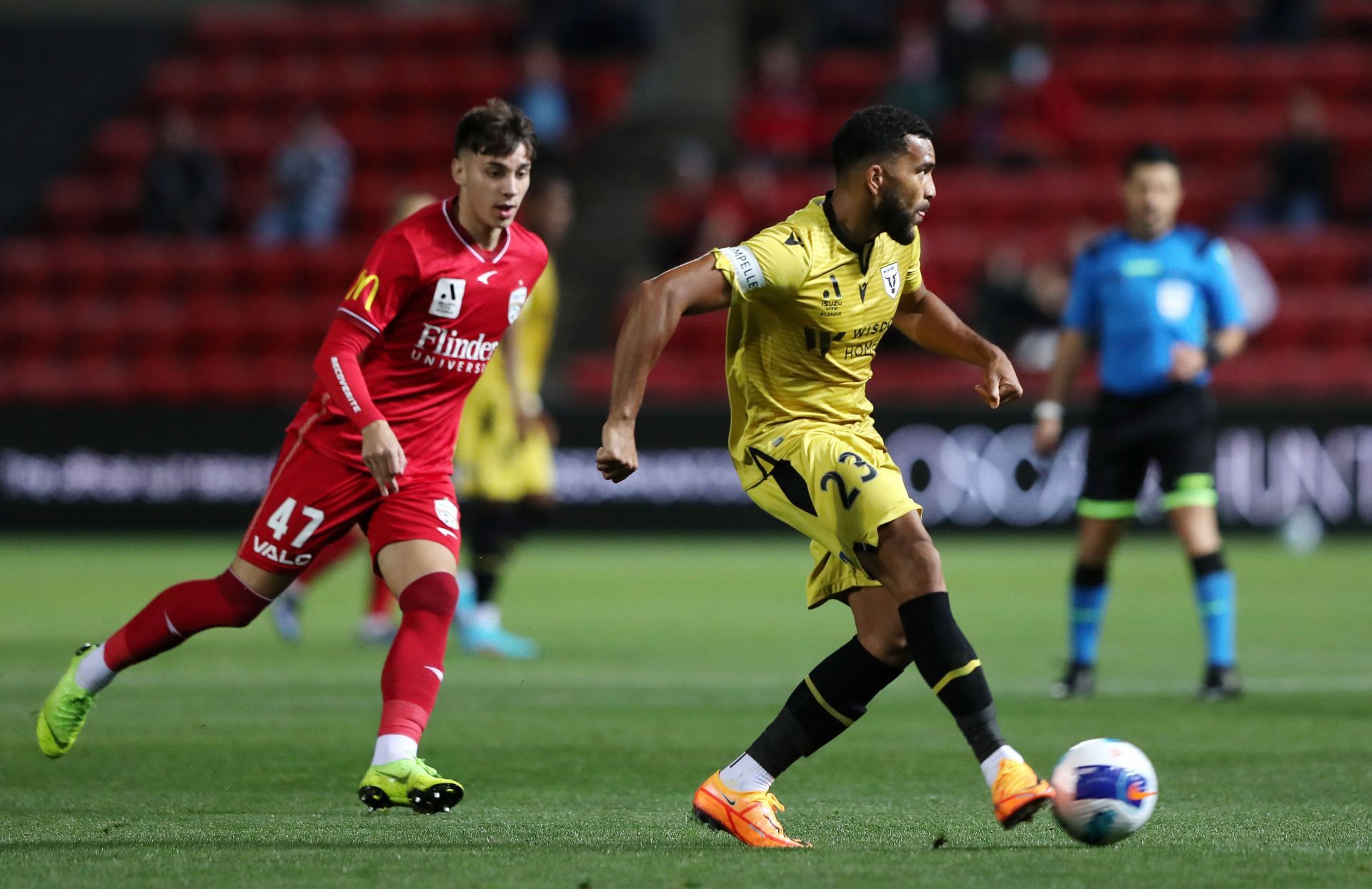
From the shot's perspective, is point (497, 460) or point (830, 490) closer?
point (830, 490)

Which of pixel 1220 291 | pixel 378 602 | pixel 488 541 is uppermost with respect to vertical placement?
pixel 1220 291

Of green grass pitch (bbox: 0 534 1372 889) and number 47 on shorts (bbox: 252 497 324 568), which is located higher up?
number 47 on shorts (bbox: 252 497 324 568)

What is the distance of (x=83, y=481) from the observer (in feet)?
61.0

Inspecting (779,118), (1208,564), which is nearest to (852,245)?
(1208,564)

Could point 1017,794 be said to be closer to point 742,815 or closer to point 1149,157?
point 742,815

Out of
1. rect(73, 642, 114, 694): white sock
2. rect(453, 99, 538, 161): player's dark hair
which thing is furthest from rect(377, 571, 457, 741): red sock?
rect(453, 99, 538, 161): player's dark hair

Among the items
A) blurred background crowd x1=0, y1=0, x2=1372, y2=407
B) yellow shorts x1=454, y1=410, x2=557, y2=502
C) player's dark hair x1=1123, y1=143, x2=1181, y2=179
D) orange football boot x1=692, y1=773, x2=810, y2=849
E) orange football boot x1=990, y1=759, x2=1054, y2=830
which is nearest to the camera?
orange football boot x1=990, y1=759, x2=1054, y2=830

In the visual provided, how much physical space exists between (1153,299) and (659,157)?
14.6 m

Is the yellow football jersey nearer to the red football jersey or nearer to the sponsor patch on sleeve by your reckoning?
the sponsor patch on sleeve

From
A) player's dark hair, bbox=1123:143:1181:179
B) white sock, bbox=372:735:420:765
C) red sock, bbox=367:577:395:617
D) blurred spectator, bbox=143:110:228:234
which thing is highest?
blurred spectator, bbox=143:110:228:234

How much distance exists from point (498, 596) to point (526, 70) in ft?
33.1

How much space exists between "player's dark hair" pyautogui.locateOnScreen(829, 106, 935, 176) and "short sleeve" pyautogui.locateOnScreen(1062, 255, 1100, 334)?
3.78 m

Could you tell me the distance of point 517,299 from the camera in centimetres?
606

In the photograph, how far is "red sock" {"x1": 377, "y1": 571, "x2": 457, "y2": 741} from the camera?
17.8ft
